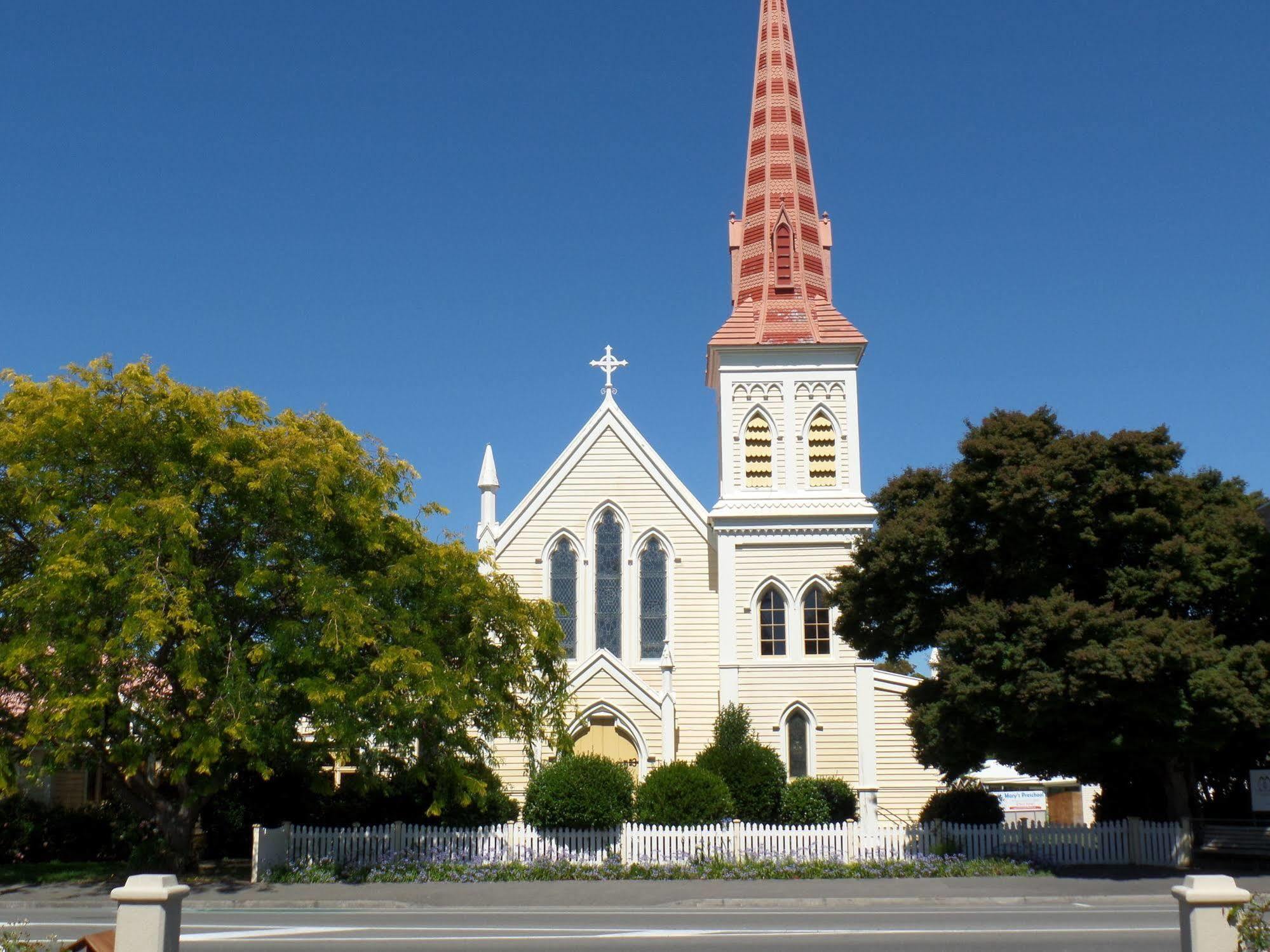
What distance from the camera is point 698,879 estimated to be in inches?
866

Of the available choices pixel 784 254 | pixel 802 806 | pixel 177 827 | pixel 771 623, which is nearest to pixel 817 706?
pixel 771 623

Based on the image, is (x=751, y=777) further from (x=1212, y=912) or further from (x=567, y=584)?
(x=1212, y=912)

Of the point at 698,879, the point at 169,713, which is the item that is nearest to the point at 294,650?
the point at 169,713

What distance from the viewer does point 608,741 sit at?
31.0 meters

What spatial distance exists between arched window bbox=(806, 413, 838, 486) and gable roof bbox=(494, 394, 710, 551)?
3185 mm

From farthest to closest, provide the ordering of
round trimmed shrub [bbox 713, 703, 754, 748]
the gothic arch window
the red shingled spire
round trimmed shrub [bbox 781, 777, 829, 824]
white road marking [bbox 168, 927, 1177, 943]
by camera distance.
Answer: the red shingled spire, the gothic arch window, round trimmed shrub [bbox 713, 703, 754, 748], round trimmed shrub [bbox 781, 777, 829, 824], white road marking [bbox 168, 927, 1177, 943]

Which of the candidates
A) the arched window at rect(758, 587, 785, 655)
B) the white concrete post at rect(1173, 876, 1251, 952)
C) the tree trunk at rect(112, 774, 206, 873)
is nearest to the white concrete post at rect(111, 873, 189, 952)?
the white concrete post at rect(1173, 876, 1251, 952)

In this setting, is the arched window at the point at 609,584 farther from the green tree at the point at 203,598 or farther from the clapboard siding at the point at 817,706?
the green tree at the point at 203,598

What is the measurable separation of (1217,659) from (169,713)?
17.3m

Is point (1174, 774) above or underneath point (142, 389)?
underneath

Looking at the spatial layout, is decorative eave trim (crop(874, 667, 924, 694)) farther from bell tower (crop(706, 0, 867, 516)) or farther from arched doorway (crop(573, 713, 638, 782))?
arched doorway (crop(573, 713, 638, 782))

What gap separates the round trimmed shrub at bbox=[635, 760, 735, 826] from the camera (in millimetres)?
24609

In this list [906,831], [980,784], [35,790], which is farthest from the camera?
[35,790]

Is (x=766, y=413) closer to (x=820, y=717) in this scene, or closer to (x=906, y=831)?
(x=820, y=717)
